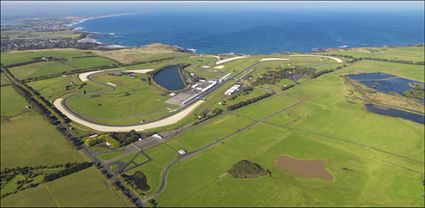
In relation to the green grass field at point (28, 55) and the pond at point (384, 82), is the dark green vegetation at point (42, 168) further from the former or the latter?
the pond at point (384, 82)

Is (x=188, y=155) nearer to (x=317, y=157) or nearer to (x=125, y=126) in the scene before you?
(x=125, y=126)

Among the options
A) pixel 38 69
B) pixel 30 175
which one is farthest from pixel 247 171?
pixel 38 69

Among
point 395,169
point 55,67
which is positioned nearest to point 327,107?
point 395,169

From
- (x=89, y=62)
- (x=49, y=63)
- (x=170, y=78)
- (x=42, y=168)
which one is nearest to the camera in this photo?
(x=42, y=168)

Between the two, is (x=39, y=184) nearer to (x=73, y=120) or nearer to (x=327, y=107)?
(x=73, y=120)

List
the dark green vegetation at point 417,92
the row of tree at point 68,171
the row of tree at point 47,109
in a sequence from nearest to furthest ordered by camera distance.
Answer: the row of tree at point 68,171 < the row of tree at point 47,109 < the dark green vegetation at point 417,92

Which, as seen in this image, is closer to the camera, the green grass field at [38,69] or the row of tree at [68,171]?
the row of tree at [68,171]

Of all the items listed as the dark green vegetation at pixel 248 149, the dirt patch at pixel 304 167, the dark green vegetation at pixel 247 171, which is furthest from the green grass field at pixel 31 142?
the dirt patch at pixel 304 167
